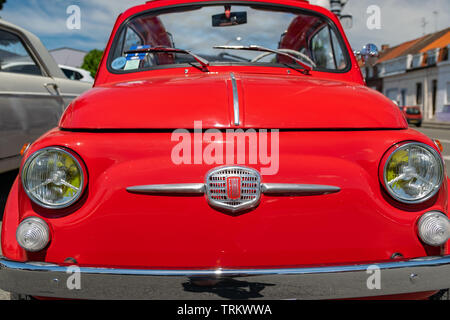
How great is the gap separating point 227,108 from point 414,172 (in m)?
0.73

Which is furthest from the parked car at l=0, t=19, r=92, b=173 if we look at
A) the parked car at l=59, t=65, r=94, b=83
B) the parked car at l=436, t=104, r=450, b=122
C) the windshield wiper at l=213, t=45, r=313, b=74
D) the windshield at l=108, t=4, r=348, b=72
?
the parked car at l=436, t=104, r=450, b=122

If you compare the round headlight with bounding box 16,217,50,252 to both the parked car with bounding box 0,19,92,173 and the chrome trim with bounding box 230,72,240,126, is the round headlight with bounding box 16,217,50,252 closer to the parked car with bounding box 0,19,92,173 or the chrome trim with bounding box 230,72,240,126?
the chrome trim with bounding box 230,72,240,126

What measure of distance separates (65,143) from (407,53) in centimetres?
4574

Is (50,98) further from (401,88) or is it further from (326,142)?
(401,88)

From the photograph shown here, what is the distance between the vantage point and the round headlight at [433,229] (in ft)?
5.51

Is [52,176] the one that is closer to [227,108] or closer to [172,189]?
[172,189]

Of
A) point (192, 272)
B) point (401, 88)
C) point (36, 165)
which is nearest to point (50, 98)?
point (36, 165)

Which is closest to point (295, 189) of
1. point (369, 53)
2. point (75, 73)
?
point (369, 53)

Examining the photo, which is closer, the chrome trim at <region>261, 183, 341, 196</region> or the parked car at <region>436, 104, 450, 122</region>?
→ the chrome trim at <region>261, 183, 341, 196</region>

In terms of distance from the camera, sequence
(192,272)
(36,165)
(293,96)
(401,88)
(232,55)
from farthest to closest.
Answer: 1. (401,88)
2. (232,55)
3. (293,96)
4. (36,165)
5. (192,272)

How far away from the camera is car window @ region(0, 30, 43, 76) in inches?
189

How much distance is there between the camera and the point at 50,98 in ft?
16.4

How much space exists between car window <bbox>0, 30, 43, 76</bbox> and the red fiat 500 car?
351 cm

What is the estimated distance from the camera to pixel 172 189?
1621mm
